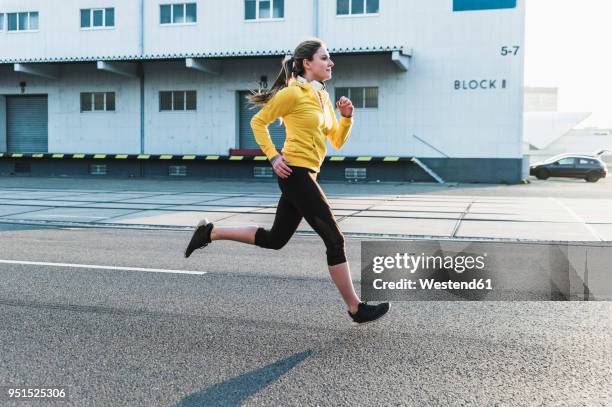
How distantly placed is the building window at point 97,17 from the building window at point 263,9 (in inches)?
242

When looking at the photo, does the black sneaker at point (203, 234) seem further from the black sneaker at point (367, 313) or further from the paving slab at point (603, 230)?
the paving slab at point (603, 230)

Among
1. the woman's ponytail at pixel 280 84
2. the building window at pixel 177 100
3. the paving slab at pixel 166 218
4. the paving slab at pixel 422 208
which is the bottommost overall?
the paving slab at pixel 166 218

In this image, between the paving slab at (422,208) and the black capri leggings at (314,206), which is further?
the paving slab at (422,208)

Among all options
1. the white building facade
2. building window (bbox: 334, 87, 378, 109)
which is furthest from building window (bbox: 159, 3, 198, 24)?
building window (bbox: 334, 87, 378, 109)

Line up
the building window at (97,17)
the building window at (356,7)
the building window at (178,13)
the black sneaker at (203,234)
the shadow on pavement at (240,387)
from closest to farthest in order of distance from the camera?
the shadow on pavement at (240,387)
the black sneaker at (203,234)
the building window at (356,7)
the building window at (178,13)
the building window at (97,17)

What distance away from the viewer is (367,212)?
523 inches

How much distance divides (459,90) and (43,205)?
53.8 ft

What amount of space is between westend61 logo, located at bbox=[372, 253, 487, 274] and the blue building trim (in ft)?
62.5

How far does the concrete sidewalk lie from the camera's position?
10.5m

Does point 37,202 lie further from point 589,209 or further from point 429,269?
point 589,209

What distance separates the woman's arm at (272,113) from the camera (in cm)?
454

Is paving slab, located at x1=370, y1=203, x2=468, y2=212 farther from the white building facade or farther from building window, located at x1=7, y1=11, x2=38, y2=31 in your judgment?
building window, located at x1=7, y1=11, x2=38, y2=31

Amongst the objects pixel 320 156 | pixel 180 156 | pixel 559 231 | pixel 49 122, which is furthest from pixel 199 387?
pixel 49 122

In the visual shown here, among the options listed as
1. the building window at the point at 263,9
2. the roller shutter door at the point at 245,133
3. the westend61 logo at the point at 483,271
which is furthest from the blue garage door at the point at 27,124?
the westend61 logo at the point at 483,271
